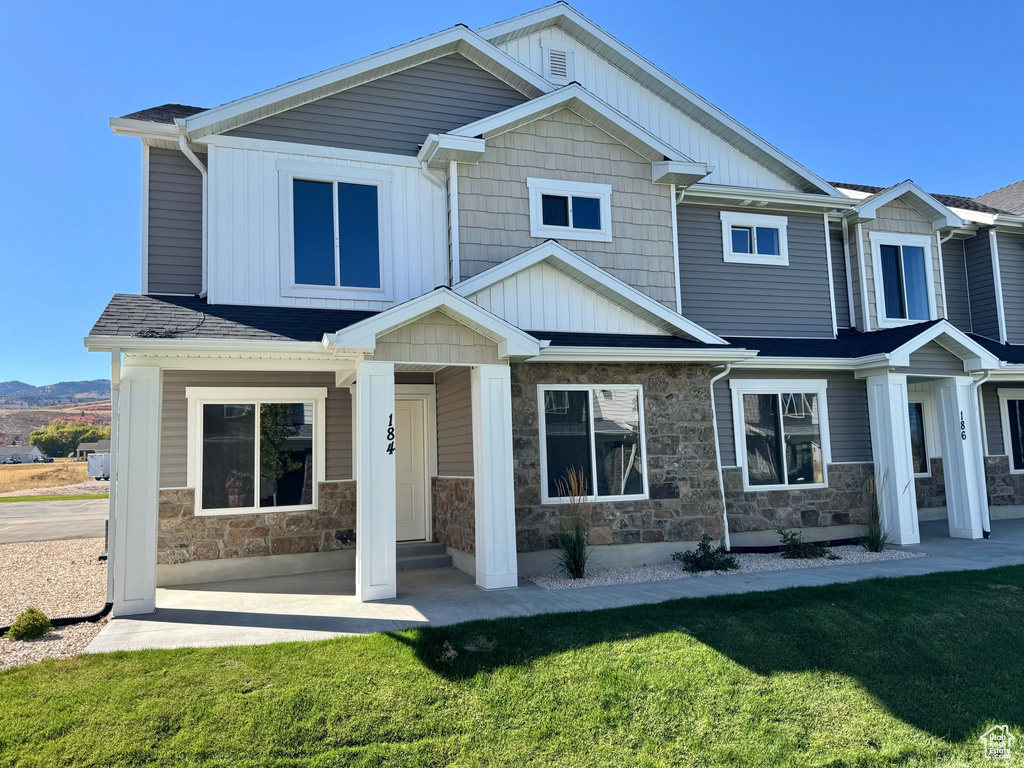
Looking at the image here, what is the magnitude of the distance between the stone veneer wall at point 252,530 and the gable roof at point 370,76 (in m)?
5.10

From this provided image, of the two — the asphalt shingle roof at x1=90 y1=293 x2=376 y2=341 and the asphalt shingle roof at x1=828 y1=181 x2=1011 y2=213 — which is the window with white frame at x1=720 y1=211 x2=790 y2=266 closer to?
the asphalt shingle roof at x1=828 y1=181 x2=1011 y2=213

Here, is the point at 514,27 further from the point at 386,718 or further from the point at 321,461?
the point at 386,718

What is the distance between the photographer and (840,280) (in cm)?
1308

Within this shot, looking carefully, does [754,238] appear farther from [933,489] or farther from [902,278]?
[933,489]

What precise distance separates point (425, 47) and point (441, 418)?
5.67m

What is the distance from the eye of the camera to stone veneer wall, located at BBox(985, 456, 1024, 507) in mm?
13648

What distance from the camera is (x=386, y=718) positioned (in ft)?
15.5

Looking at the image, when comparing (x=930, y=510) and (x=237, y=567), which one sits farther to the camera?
(x=930, y=510)

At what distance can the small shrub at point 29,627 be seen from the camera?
635 centimetres

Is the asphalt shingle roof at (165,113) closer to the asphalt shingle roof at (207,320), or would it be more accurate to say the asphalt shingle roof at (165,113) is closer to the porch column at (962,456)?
the asphalt shingle roof at (207,320)

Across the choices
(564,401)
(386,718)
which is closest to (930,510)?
(564,401)

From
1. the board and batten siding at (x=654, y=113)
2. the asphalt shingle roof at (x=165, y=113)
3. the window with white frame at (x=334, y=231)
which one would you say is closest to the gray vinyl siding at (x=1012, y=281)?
the board and batten siding at (x=654, y=113)

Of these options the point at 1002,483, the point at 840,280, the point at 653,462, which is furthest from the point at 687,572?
the point at 1002,483

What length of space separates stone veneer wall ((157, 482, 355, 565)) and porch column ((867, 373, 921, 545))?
8513mm
